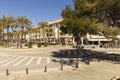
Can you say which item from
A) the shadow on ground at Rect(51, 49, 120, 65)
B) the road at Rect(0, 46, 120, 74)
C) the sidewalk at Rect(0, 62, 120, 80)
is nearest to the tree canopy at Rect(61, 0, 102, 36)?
the road at Rect(0, 46, 120, 74)

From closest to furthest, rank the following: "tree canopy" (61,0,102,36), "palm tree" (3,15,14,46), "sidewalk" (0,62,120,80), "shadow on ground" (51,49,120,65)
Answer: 1. "sidewalk" (0,62,120,80)
2. "tree canopy" (61,0,102,36)
3. "shadow on ground" (51,49,120,65)
4. "palm tree" (3,15,14,46)

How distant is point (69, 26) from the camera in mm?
26953

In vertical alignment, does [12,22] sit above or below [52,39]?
above

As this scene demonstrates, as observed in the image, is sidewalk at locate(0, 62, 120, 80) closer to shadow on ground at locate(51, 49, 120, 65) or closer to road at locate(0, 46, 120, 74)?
road at locate(0, 46, 120, 74)

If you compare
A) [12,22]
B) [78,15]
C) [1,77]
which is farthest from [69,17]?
[12,22]

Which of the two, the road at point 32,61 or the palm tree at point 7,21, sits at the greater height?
the palm tree at point 7,21

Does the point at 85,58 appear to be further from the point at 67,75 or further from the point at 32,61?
the point at 67,75

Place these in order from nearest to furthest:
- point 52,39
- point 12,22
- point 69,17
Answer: point 69,17 < point 12,22 < point 52,39

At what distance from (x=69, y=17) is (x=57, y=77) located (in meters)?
11.0

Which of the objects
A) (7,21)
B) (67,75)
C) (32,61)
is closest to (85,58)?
(32,61)

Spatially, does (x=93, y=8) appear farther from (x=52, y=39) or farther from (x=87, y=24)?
(x=52, y=39)

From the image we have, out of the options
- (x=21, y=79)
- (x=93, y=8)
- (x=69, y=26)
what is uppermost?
(x=93, y=8)

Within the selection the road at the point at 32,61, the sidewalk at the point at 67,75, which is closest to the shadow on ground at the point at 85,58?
the road at the point at 32,61

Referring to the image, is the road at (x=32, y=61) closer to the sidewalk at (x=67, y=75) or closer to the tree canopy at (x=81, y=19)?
the sidewalk at (x=67, y=75)
